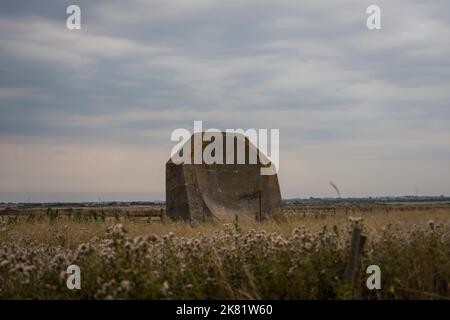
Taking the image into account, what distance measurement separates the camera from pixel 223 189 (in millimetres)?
20375

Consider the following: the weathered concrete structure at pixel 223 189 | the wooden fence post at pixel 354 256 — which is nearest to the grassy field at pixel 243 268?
the wooden fence post at pixel 354 256

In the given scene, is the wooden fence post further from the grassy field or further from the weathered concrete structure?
the weathered concrete structure

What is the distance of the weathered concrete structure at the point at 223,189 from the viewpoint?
19047mm

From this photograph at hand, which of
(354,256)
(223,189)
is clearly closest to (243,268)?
(354,256)

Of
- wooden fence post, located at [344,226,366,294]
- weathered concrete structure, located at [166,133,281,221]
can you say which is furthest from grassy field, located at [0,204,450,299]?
weathered concrete structure, located at [166,133,281,221]

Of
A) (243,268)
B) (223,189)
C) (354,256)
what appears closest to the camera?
(354,256)

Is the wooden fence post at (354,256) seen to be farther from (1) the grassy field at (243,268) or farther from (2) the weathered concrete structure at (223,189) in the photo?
(2) the weathered concrete structure at (223,189)

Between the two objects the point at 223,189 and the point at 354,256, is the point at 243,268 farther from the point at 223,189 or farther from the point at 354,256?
the point at 223,189

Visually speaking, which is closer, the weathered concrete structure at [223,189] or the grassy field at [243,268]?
the grassy field at [243,268]

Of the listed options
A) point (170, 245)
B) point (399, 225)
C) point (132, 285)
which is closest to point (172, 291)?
point (132, 285)

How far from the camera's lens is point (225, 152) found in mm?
20719

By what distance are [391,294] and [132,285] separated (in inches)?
122
